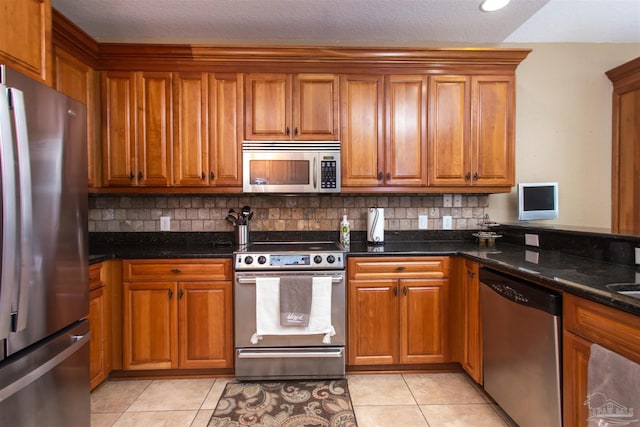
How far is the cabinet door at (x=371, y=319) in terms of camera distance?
235cm

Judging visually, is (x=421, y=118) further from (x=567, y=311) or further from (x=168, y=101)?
(x=168, y=101)

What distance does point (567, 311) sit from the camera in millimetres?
1377

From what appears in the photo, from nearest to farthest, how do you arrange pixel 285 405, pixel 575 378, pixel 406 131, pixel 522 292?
pixel 575 378 < pixel 522 292 < pixel 285 405 < pixel 406 131

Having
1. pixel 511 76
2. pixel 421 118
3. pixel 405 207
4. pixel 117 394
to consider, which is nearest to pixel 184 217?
pixel 117 394

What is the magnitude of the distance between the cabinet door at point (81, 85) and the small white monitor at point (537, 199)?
3.34 meters

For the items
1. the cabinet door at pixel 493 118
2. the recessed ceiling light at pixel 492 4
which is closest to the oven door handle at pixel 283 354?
the cabinet door at pixel 493 118

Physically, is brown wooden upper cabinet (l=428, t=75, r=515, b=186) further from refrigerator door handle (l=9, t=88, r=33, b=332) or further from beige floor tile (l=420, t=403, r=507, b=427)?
refrigerator door handle (l=9, t=88, r=33, b=332)

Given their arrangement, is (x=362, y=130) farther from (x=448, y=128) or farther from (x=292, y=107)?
(x=448, y=128)

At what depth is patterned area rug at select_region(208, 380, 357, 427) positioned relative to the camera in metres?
1.87

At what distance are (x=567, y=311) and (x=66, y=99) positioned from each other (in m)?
2.38

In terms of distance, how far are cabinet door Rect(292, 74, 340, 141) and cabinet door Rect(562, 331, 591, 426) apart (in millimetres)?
1927

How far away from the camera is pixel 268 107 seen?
256 centimetres

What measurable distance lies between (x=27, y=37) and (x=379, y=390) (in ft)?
9.02

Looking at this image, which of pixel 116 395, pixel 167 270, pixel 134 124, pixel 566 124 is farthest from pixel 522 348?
pixel 134 124
